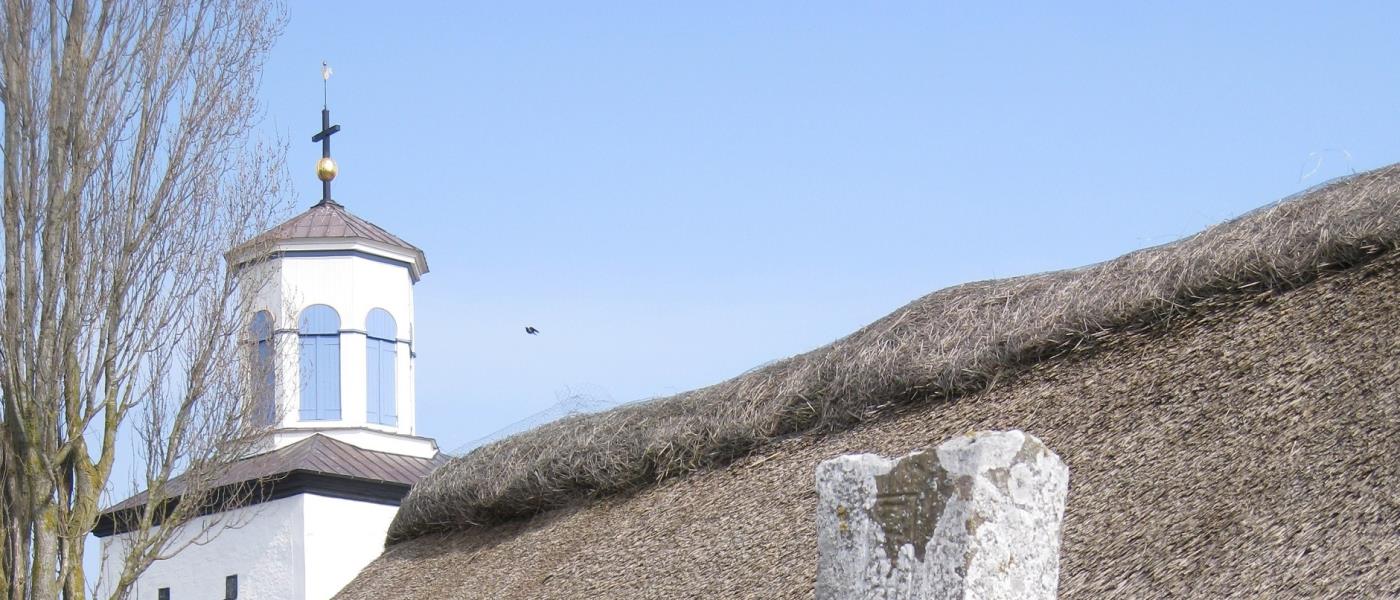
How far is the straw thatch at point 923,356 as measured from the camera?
6.50 m

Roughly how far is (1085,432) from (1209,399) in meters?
0.57

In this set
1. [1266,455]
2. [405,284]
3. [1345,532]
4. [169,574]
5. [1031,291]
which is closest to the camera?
[1345,532]

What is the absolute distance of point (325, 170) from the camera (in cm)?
1571

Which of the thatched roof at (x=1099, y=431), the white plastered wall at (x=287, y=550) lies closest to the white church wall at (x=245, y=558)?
the white plastered wall at (x=287, y=550)

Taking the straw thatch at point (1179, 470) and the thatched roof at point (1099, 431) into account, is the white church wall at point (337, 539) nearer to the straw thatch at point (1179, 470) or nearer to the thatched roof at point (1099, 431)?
the thatched roof at point (1099, 431)

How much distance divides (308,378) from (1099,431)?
9.74m

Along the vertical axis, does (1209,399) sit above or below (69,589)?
above

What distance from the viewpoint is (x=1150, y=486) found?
5.77 metres

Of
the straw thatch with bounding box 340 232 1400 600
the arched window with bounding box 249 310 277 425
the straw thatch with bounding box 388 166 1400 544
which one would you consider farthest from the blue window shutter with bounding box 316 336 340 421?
the straw thatch with bounding box 340 232 1400 600

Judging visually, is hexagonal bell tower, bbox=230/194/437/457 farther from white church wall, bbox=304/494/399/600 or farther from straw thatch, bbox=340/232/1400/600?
straw thatch, bbox=340/232/1400/600

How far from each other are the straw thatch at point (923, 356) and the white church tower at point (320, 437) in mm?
2431

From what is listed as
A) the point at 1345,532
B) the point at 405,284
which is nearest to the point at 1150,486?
the point at 1345,532

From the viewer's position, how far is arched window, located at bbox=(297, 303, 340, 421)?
14.8 metres

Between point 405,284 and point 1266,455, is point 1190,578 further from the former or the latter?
point 405,284
